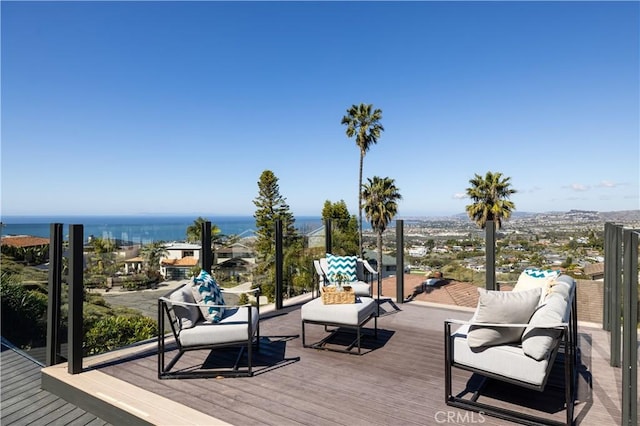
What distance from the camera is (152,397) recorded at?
225 cm

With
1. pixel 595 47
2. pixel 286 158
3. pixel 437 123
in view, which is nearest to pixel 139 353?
pixel 595 47

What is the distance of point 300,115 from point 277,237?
1416 cm

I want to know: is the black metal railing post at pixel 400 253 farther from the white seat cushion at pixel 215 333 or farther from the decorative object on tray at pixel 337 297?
the white seat cushion at pixel 215 333

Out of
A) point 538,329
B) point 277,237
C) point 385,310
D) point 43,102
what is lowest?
point 385,310

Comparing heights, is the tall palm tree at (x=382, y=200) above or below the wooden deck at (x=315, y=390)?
above

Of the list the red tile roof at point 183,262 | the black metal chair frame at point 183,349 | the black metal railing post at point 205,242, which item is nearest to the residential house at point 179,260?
the red tile roof at point 183,262

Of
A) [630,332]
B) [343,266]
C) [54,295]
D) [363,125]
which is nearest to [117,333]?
[54,295]

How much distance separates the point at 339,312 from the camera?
10.4 ft

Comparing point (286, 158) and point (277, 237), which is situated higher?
point (286, 158)

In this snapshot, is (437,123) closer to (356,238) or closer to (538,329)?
(356,238)

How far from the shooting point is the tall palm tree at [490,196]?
14242 mm

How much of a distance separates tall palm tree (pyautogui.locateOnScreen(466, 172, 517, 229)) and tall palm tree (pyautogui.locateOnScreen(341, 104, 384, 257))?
6.58 meters

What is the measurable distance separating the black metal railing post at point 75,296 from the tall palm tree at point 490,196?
14581mm

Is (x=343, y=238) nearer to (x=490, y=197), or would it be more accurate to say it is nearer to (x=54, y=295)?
(x=54, y=295)
